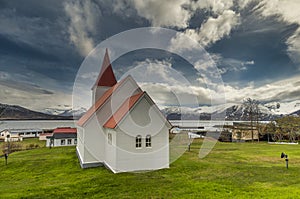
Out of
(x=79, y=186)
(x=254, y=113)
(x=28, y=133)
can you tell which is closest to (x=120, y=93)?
(x=79, y=186)

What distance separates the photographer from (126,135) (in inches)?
508

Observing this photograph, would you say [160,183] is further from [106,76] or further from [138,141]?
[106,76]

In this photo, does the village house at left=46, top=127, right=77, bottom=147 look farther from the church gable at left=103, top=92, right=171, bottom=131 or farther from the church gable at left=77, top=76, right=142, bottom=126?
the church gable at left=103, top=92, right=171, bottom=131

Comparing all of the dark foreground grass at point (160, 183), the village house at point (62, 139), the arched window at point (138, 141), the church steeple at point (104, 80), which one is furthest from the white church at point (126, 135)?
the village house at point (62, 139)

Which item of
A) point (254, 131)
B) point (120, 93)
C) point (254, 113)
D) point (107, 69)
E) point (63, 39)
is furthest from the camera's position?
point (254, 113)

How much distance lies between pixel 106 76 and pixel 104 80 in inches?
20.1

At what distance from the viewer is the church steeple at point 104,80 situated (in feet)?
67.0

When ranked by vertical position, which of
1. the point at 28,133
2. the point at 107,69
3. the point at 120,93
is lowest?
the point at 28,133

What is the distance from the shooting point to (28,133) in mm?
65312

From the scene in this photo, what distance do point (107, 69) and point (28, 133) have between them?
197ft

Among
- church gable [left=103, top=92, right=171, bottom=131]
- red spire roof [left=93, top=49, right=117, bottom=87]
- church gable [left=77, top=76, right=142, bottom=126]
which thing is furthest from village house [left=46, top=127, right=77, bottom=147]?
church gable [left=103, top=92, right=171, bottom=131]

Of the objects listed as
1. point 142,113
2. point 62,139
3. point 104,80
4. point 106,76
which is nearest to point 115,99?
point 142,113

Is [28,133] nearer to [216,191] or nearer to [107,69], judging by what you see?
[107,69]

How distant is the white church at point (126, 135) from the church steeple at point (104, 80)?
4.96m
